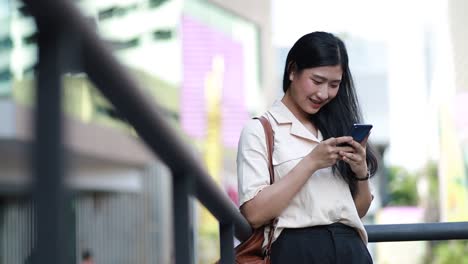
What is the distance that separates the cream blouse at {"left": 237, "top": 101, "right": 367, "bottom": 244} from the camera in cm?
204

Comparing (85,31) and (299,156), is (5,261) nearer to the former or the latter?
(85,31)

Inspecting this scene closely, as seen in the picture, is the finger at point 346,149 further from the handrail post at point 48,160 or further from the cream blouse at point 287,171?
the handrail post at point 48,160

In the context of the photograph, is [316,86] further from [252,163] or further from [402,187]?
[402,187]

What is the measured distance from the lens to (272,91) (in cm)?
3256

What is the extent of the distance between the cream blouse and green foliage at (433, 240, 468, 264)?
17237 millimetres

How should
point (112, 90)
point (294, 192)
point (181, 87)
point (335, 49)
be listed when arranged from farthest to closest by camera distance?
point (181, 87) → point (335, 49) → point (294, 192) → point (112, 90)

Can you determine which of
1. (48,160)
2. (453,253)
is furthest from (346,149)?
(453,253)

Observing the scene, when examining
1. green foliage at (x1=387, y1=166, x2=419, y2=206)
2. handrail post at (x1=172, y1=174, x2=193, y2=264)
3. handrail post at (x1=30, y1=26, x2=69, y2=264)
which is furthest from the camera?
green foliage at (x1=387, y1=166, x2=419, y2=206)

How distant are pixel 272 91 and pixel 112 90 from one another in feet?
104

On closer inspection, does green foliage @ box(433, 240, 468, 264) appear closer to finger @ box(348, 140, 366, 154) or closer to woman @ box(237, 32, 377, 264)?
woman @ box(237, 32, 377, 264)

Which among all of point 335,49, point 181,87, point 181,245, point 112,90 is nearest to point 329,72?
point 335,49

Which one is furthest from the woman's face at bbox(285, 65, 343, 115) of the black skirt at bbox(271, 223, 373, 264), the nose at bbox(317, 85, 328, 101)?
the black skirt at bbox(271, 223, 373, 264)

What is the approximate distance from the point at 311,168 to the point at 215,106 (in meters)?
23.9

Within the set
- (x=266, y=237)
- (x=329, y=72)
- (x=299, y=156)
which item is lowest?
(x=266, y=237)
